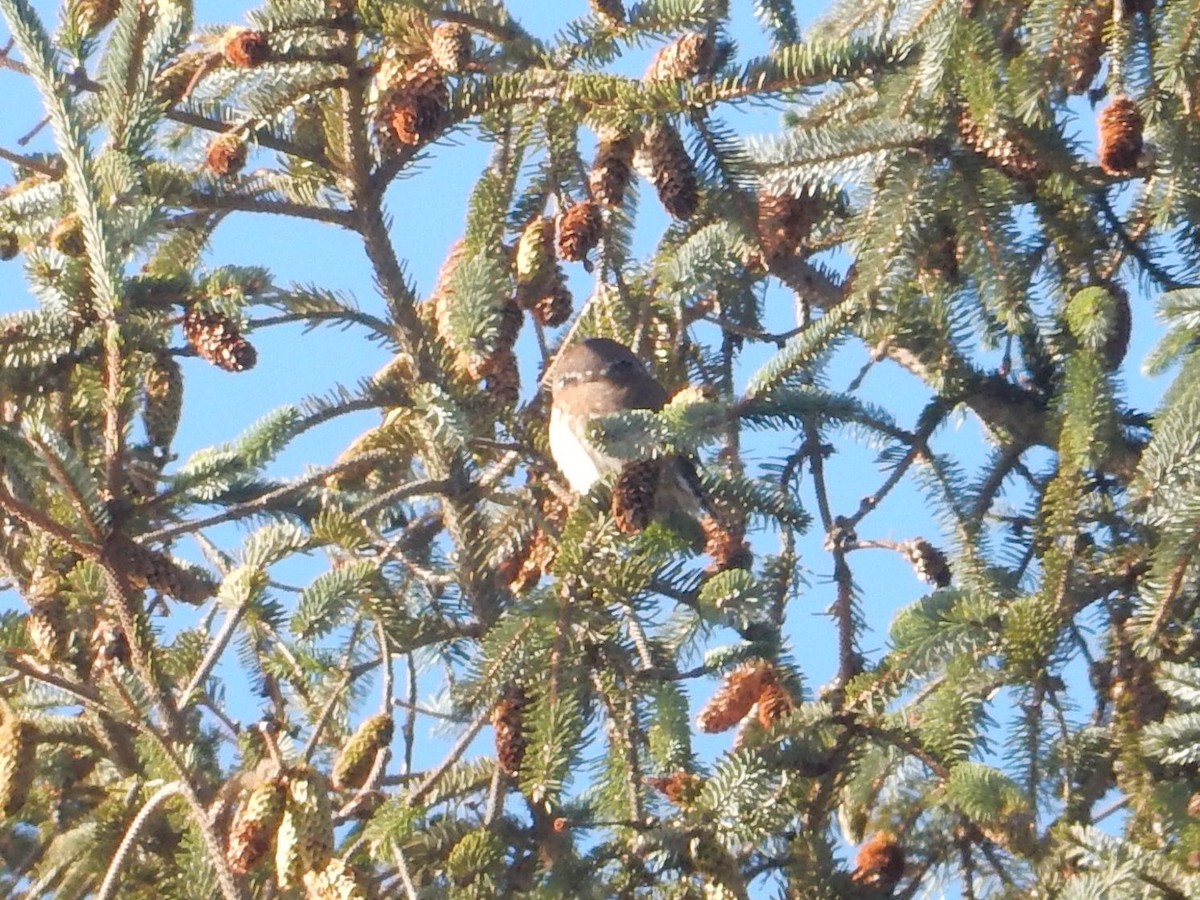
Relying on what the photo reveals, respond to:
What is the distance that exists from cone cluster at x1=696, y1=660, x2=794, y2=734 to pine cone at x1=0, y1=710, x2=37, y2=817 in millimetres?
952

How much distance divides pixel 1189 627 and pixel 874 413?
2.09ft

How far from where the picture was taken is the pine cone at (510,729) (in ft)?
7.11

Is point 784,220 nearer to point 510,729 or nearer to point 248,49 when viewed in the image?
point 248,49

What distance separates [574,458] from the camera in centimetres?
314

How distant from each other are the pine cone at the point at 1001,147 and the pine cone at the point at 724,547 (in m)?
0.71

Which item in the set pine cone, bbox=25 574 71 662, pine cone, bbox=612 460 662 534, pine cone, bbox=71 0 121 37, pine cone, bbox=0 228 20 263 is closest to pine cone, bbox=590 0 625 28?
pine cone, bbox=612 460 662 534

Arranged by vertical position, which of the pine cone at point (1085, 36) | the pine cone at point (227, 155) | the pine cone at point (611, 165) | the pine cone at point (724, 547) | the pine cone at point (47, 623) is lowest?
the pine cone at point (47, 623)

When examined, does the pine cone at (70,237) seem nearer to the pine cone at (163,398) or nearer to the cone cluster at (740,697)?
the pine cone at (163,398)

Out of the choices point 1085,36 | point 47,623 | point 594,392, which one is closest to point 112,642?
point 47,623

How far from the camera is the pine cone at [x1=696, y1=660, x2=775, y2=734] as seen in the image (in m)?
2.53

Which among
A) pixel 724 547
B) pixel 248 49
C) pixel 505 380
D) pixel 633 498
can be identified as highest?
pixel 248 49

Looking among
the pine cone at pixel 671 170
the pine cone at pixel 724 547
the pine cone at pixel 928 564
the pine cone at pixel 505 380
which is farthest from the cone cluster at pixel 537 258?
the pine cone at pixel 928 564

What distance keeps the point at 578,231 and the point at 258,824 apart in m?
1.16

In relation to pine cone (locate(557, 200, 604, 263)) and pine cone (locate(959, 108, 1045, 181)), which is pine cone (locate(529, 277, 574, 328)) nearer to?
pine cone (locate(557, 200, 604, 263))
